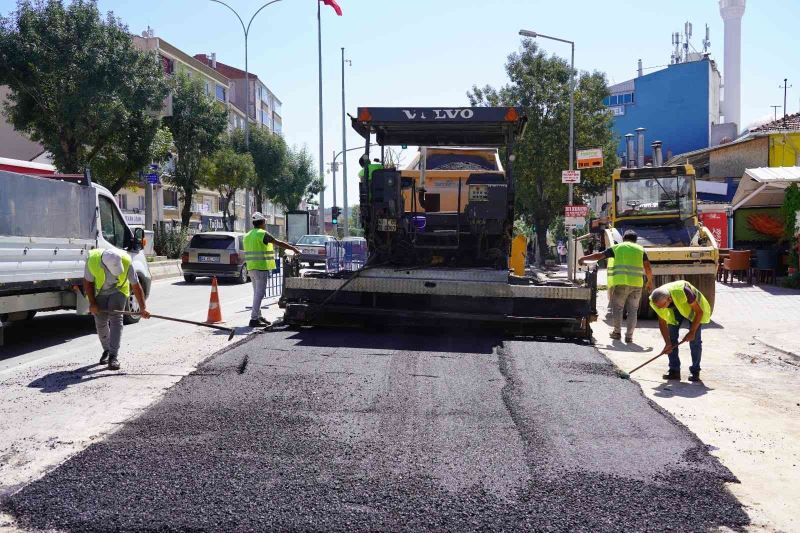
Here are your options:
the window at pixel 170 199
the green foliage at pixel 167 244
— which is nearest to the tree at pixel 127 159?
the green foliage at pixel 167 244

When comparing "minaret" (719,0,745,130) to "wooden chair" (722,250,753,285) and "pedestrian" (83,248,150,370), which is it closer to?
Answer: "wooden chair" (722,250,753,285)

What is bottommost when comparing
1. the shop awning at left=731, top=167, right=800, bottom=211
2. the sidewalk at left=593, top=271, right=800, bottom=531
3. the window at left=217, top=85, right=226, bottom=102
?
the sidewalk at left=593, top=271, right=800, bottom=531

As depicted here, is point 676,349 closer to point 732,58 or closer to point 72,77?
point 72,77

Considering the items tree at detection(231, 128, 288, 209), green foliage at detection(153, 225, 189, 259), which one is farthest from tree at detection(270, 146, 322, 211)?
green foliage at detection(153, 225, 189, 259)

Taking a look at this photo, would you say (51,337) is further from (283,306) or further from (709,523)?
(709,523)

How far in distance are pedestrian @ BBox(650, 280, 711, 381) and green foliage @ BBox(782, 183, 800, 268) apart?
40.5 feet

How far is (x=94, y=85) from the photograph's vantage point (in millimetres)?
21531

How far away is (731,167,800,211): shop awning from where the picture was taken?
18.2m

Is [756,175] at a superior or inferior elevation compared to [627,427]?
superior

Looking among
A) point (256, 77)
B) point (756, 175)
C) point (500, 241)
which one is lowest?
point (500, 241)

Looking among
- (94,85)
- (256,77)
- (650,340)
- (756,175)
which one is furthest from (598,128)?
(256,77)

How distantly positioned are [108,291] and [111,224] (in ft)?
12.6

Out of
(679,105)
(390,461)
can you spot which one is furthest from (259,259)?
(679,105)

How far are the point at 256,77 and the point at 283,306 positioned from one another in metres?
66.3
